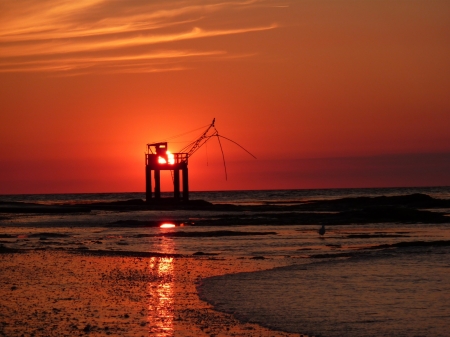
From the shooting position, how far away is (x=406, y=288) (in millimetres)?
15555

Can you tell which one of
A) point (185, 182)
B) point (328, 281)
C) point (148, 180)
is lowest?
point (328, 281)

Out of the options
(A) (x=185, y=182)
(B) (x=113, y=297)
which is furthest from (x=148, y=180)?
(B) (x=113, y=297)

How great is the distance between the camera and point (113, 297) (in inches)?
575

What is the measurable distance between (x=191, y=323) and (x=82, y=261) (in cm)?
1036

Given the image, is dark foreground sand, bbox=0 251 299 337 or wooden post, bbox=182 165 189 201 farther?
wooden post, bbox=182 165 189 201

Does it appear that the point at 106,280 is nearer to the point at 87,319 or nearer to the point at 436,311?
the point at 87,319

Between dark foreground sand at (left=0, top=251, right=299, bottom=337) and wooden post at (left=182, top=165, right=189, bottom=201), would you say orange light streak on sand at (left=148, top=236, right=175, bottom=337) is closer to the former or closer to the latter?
dark foreground sand at (left=0, top=251, right=299, bottom=337)

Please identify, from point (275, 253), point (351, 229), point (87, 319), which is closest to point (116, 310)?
point (87, 319)

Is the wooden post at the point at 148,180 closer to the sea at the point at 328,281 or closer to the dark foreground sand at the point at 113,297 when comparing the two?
the sea at the point at 328,281

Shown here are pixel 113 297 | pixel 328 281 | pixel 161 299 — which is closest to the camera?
pixel 161 299

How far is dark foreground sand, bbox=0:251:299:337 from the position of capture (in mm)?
11547

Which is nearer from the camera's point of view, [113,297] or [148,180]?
[113,297]

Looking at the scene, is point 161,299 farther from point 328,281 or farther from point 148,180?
point 148,180

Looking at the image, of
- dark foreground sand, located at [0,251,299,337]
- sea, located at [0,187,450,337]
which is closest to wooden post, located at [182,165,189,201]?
sea, located at [0,187,450,337]
